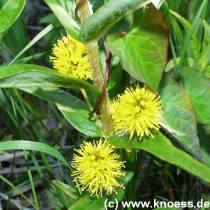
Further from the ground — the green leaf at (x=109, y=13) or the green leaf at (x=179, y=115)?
the green leaf at (x=109, y=13)

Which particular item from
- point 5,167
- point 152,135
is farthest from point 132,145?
point 5,167

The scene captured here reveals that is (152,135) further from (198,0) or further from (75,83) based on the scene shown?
(198,0)

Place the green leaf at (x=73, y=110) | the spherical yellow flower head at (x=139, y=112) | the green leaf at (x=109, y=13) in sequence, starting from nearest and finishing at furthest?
the green leaf at (x=109, y=13)
the spherical yellow flower head at (x=139, y=112)
the green leaf at (x=73, y=110)

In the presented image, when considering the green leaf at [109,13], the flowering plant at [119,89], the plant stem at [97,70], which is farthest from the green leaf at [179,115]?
the green leaf at [109,13]

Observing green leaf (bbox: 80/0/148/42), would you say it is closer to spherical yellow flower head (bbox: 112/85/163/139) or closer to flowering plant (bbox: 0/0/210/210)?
flowering plant (bbox: 0/0/210/210)

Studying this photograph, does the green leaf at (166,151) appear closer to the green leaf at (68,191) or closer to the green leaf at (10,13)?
the green leaf at (68,191)

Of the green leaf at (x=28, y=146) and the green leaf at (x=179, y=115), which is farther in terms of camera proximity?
the green leaf at (x=28, y=146)

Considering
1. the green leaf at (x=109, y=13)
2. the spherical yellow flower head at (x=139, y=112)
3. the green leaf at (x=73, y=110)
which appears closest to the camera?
the green leaf at (x=109, y=13)

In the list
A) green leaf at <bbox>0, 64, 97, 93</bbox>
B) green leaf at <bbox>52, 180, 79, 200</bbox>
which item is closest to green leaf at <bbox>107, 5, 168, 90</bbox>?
green leaf at <bbox>0, 64, 97, 93</bbox>
